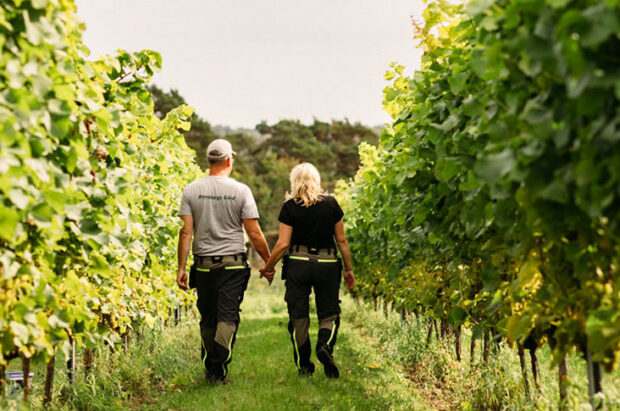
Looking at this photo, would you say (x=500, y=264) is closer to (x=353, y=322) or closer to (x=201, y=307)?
(x=201, y=307)

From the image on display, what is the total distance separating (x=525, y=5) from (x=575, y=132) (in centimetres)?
43

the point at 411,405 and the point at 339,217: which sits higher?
the point at 339,217

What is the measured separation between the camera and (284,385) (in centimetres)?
520

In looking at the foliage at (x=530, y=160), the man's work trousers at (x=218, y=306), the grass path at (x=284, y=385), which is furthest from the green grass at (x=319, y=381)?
the foliage at (x=530, y=160)

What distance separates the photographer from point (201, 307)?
5320mm

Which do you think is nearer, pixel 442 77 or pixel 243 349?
pixel 442 77

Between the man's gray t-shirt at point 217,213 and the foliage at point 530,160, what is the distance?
1.94m

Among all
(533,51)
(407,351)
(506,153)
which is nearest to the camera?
(533,51)

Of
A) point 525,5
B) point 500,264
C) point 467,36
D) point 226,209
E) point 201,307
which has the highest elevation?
point 467,36

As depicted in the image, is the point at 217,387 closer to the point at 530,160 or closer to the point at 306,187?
the point at 306,187

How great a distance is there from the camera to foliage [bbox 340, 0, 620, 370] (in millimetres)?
1616

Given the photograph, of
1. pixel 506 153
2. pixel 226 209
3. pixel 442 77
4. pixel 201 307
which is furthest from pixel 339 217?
pixel 506 153

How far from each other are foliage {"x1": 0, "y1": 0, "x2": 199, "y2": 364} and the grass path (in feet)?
5.23

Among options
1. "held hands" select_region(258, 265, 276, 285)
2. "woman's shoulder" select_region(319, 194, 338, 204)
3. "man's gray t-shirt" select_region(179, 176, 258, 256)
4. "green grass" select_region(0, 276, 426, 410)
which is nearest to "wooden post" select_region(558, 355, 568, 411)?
"green grass" select_region(0, 276, 426, 410)
